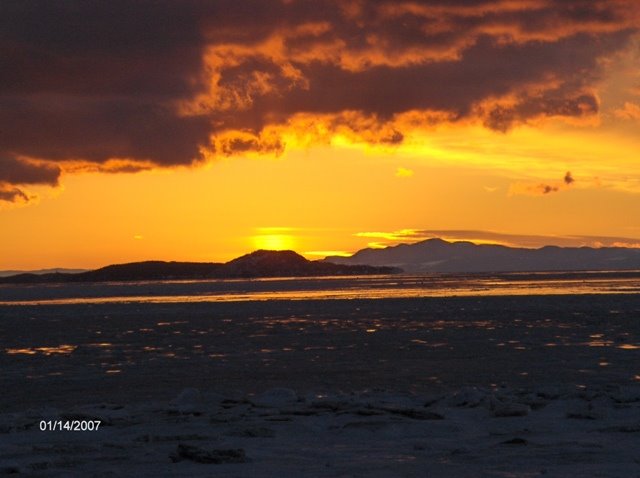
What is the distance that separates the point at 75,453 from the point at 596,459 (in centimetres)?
676

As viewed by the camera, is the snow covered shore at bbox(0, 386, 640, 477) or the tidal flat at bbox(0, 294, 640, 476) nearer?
the snow covered shore at bbox(0, 386, 640, 477)

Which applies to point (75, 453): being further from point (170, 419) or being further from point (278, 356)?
point (278, 356)

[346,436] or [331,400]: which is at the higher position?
[331,400]

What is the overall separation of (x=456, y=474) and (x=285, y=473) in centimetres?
201

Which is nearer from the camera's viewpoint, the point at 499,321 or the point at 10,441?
the point at 10,441

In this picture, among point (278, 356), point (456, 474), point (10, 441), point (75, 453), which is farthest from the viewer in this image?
point (278, 356)

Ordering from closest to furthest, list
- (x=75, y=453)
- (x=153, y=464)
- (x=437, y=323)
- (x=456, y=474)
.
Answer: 1. (x=456, y=474)
2. (x=153, y=464)
3. (x=75, y=453)
4. (x=437, y=323)

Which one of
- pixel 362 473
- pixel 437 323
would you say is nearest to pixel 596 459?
pixel 362 473

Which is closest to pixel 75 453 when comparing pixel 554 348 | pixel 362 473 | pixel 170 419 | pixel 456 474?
pixel 170 419

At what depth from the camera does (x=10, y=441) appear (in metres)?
12.8

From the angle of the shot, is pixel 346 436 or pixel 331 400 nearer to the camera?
pixel 346 436

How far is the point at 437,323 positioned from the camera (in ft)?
129

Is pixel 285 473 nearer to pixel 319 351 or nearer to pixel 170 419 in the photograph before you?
pixel 170 419

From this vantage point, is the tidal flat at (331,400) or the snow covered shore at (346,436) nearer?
the snow covered shore at (346,436)
